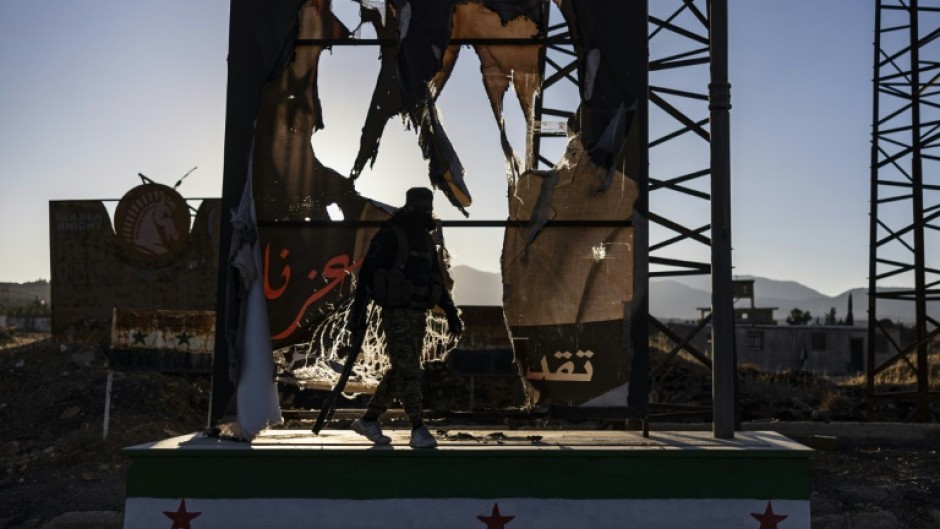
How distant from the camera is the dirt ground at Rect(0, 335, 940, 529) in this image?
9883 millimetres

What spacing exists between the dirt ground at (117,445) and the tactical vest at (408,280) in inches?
91.0

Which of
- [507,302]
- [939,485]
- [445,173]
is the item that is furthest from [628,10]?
[939,485]

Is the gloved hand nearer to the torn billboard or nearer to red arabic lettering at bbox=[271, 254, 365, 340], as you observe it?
the torn billboard

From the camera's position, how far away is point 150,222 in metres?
18.9

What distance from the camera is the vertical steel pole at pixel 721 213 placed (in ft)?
21.2

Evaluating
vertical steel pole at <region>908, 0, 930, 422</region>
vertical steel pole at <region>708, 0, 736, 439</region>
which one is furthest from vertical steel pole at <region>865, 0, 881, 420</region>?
vertical steel pole at <region>708, 0, 736, 439</region>

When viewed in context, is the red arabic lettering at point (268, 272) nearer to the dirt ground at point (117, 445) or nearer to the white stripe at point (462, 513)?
the dirt ground at point (117, 445)

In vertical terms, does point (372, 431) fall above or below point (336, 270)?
below

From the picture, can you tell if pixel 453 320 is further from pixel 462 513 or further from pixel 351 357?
pixel 462 513

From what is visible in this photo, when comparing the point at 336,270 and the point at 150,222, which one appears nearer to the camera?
the point at 336,270

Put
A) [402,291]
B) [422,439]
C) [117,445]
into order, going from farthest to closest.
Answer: [117,445]
[402,291]
[422,439]

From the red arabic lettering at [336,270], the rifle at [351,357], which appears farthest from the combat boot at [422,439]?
the red arabic lettering at [336,270]

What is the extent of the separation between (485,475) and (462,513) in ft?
0.97

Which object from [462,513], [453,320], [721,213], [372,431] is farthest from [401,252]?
[721,213]
